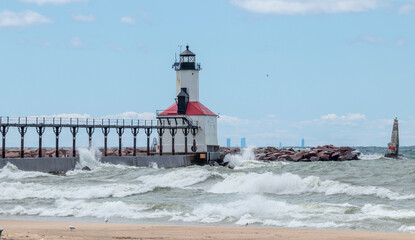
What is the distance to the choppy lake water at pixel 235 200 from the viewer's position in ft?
64.8

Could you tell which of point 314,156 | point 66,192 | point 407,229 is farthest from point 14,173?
point 314,156

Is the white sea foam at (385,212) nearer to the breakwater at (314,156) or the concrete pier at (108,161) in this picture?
the concrete pier at (108,161)

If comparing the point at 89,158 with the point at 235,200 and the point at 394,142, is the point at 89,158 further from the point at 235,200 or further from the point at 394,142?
the point at 394,142

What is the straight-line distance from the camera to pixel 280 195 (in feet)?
88.6

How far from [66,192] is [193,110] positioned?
1190 inches

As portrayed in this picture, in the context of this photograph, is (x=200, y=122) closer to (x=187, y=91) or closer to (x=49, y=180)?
(x=187, y=91)

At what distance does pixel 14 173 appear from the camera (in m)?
37.2

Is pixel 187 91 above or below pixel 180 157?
above

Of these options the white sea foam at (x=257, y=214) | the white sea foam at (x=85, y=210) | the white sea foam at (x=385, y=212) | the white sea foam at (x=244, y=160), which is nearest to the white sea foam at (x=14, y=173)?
the white sea foam at (x=85, y=210)

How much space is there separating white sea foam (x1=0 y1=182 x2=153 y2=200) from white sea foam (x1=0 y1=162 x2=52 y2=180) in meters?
6.91

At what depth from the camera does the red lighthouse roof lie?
57156mm

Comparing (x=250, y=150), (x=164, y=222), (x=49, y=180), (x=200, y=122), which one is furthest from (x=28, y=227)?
(x=250, y=150)

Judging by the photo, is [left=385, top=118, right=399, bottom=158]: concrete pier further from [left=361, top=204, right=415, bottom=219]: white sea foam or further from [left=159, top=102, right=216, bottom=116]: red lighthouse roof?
[left=361, top=204, right=415, bottom=219]: white sea foam

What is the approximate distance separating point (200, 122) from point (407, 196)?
33.4 metres
